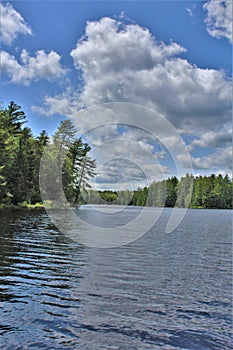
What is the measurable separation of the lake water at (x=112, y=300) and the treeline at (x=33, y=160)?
34.8m

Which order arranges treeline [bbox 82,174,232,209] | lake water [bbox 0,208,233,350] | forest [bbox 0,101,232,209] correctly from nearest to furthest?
lake water [bbox 0,208,233,350] → forest [bbox 0,101,232,209] → treeline [bbox 82,174,232,209]

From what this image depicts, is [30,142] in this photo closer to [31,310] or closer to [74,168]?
[74,168]

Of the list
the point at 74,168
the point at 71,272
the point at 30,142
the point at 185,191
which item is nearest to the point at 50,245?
the point at 71,272

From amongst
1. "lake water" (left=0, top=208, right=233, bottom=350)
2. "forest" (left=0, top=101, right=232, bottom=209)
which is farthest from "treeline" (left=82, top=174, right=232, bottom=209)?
"lake water" (left=0, top=208, right=233, bottom=350)

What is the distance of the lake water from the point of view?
7.22 meters

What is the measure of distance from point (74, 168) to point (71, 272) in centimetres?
6716

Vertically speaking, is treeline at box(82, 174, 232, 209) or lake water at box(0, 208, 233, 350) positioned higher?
treeline at box(82, 174, 232, 209)

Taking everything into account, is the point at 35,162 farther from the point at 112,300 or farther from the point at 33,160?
the point at 112,300

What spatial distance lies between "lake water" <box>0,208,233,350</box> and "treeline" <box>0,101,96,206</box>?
34781mm

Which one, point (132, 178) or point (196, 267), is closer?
point (196, 267)

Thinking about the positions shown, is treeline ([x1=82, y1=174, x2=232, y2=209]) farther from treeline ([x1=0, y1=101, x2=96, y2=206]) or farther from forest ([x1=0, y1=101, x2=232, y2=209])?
treeline ([x1=0, y1=101, x2=96, y2=206])

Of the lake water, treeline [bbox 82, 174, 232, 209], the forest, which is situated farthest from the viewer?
treeline [bbox 82, 174, 232, 209]

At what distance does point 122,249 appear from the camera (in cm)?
1981

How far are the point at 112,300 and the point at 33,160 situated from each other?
60278 millimetres
